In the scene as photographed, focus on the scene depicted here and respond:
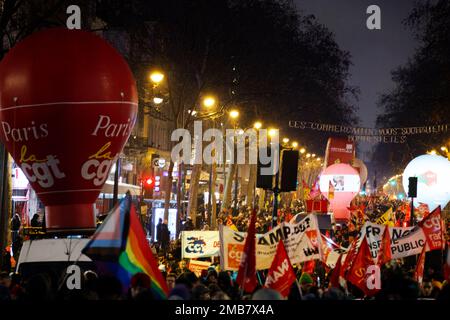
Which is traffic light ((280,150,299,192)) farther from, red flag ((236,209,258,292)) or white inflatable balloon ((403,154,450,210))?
white inflatable balloon ((403,154,450,210))

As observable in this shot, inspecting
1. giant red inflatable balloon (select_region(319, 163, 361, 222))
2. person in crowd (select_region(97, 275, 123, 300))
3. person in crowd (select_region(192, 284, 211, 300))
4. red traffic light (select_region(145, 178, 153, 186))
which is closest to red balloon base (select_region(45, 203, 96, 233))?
person in crowd (select_region(192, 284, 211, 300))

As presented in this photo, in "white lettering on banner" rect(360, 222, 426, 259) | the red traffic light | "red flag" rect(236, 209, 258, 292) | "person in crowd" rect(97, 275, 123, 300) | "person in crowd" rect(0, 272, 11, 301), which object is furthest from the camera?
the red traffic light

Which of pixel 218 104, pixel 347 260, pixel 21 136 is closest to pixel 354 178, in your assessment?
pixel 218 104

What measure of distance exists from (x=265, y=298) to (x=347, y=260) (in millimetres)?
7134

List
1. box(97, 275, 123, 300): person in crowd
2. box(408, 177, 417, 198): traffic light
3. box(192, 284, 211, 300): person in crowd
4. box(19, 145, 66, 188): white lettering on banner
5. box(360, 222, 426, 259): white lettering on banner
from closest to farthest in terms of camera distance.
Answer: box(97, 275, 123, 300): person in crowd
box(192, 284, 211, 300): person in crowd
box(19, 145, 66, 188): white lettering on banner
box(360, 222, 426, 259): white lettering on banner
box(408, 177, 417, 198): traffic light

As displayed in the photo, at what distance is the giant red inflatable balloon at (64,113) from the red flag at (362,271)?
181 inches

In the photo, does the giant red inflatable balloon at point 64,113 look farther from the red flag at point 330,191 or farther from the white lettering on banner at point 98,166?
→ the red flag at point 330,191

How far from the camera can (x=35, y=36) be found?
14.3 metres

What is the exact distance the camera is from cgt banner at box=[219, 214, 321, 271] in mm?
14742

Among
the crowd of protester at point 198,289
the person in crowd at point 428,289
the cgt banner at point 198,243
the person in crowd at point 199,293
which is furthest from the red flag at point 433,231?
the person in crowd at point 199,293

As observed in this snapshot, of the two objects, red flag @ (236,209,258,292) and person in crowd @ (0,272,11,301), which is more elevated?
red flag @ (236,209,258,292)

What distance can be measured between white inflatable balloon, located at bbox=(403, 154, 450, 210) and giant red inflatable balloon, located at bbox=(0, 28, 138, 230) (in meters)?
20.2

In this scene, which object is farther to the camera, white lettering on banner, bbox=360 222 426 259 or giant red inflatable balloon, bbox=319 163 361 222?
giant red inflatable balloon, bbox=319 163 361 222
